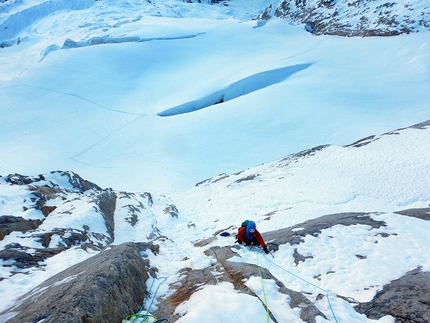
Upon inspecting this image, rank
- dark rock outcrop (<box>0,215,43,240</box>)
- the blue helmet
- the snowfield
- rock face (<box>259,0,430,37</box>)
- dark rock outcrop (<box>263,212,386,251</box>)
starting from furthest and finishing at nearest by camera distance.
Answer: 1. rock face (<box>259,0,430,37</box>)
2. dark rock outcrop (<box>0,215,43,240</box>)
3. dark rock outcrop (<box>263,212,386,251</box>)
4. the blue helmet
5. the snowfield

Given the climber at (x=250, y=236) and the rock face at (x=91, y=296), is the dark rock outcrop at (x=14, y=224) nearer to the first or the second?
the rock face at (x=91, y=296)

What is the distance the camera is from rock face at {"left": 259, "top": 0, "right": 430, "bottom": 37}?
34438 millimetres

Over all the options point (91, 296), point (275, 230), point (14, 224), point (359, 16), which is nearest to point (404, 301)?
point (91, 296)

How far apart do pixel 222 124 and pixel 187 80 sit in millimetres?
13381

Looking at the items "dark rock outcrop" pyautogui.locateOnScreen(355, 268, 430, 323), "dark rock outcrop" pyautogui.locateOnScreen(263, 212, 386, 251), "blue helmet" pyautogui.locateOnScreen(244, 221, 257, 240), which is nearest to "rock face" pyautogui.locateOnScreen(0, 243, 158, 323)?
"blue helmet" pyautogui.locateOnScreen(244, 221, 257, 240)

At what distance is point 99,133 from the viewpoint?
28078 mm

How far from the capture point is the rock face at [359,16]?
3444 centimetres

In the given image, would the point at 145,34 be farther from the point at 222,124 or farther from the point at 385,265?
the point at 385,265

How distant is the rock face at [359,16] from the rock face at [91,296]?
43.0 metres

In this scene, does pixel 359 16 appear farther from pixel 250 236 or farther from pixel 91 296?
pixel 91 296

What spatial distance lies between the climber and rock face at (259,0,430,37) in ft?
131

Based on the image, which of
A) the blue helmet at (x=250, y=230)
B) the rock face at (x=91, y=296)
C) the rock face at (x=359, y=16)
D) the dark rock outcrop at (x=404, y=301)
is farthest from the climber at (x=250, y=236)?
the rock face at (x=359, y=16)

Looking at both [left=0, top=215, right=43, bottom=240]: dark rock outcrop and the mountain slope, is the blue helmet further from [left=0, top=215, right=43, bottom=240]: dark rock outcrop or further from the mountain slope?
[left=0, top=215, right=43, bottom=240]: dark rock outcrop

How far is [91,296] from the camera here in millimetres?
3424
